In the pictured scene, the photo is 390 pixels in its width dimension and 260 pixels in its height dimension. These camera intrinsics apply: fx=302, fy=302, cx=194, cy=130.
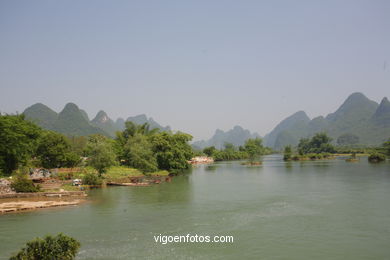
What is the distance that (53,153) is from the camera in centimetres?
4725

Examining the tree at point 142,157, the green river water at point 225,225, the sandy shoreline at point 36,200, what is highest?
the tree at point 142,157

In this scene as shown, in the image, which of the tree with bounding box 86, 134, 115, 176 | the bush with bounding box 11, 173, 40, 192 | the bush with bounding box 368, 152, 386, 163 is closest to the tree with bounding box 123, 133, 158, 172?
the tree with bounding box 86, 134, 115, 176

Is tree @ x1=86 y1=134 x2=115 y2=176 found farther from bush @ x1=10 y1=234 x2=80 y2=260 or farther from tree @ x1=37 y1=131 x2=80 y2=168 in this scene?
bush @ x1=10 y1=234 x2=80 y2=260

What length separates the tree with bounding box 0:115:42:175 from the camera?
36531 millimetres

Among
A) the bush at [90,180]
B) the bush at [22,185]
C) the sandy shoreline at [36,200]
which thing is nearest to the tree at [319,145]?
the bush at [90,180]

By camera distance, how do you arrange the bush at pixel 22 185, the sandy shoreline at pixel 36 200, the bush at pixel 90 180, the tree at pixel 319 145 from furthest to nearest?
the tree at pixel 319 145 → the bush at pixel 90 180 → the bush at pixel 22 185 → the sandy shoreline at pixel 36 200

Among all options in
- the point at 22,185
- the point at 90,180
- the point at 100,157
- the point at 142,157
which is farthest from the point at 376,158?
the point at 22,185

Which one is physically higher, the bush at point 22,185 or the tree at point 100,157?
the tree at point 100,157

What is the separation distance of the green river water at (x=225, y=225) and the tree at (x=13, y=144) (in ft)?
44.2

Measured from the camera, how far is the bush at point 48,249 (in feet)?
38.8

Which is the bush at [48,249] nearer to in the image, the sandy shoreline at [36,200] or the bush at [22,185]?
the sandy shoreline at [36,200]

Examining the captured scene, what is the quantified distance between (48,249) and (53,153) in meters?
38.8

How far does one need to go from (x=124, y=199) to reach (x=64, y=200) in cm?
565

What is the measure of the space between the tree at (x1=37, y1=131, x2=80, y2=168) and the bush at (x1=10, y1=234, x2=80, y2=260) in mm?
38092
